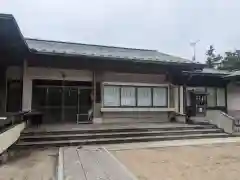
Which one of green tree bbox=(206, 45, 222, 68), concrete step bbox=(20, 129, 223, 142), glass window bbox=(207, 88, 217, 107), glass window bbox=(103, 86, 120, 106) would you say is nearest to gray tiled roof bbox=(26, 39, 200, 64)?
glass window bbox=(103, 86, 120, 106)

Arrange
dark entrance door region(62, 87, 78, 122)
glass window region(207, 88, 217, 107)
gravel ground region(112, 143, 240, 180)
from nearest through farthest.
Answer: gravel ground region(112, 143, 240, 180) → dark entrance door region(62, 87, 78, 122) → glass window region(207, 88, 217, 107)

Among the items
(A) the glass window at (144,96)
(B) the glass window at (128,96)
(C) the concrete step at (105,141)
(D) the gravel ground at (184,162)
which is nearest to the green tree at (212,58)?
(A) the glass window at (144,96)

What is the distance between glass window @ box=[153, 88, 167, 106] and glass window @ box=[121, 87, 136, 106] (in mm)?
1234

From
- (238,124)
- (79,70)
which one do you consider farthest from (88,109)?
(238,124)

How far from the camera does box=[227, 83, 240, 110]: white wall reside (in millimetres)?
17275

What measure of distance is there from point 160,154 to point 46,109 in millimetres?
7175

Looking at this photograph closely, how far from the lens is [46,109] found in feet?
41.2

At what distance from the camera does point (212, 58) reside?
46469 millimetres

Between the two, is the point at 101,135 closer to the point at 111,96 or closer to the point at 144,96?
the point at 111,96

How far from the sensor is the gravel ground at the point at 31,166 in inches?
211

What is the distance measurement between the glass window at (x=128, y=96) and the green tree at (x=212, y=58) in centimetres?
3065

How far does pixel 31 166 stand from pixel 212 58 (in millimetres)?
45295

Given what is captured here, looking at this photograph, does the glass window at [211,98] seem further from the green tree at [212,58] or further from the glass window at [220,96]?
the green tree at [212,58]

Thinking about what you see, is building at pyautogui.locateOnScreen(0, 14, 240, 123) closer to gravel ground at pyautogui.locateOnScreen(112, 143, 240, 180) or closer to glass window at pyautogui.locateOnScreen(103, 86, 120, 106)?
glass window at pyautogui.locateOnScreen(103, 86, 120, 106)
